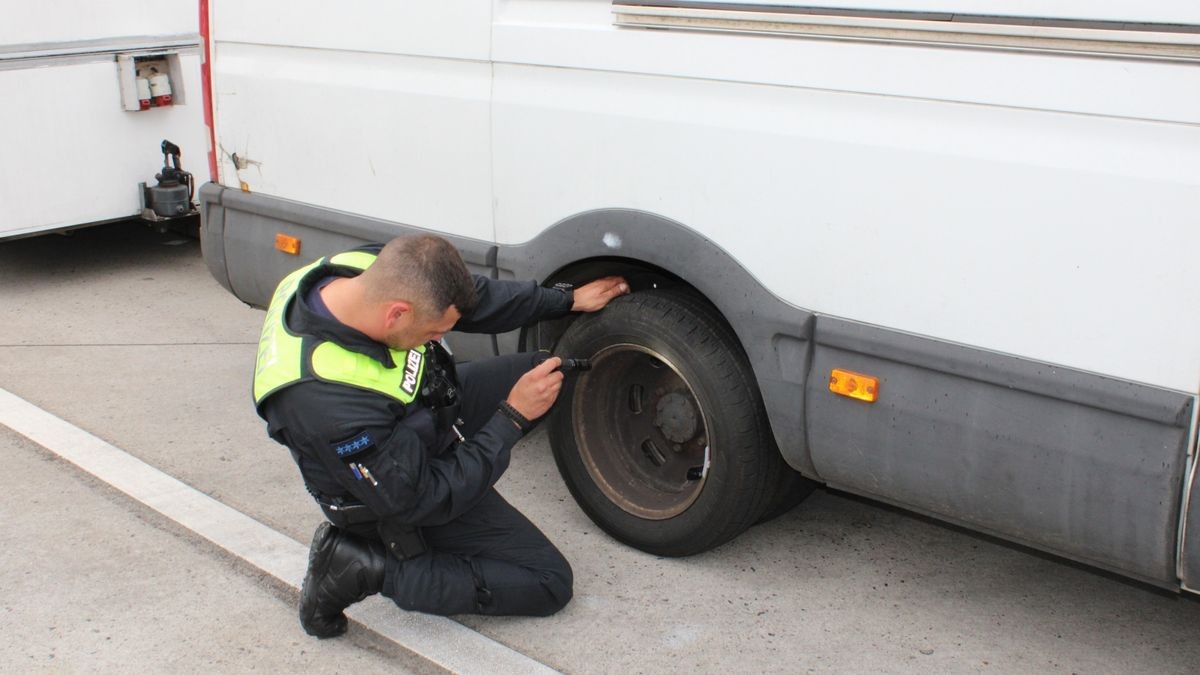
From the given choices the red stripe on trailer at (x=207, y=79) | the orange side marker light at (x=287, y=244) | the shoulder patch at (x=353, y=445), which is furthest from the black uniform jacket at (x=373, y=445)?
the red stripe on trailer at (x=207, y=79)

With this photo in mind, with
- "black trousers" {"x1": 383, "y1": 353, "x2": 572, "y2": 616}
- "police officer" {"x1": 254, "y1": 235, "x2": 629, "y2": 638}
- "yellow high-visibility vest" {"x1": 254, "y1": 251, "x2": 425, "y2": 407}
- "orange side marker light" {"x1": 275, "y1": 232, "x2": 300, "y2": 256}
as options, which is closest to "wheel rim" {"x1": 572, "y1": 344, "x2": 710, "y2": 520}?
"police officer" {"x1": 254, "y1": 235, "x2": 629, "y2": 638}

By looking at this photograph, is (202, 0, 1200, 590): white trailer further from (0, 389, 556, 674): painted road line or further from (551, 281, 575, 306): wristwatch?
(0, 389, 556, 674): painted road line

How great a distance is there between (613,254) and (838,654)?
4.05 ft

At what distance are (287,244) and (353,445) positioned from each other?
5.32 ft

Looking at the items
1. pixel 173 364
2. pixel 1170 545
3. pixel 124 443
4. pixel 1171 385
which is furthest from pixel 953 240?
pixel 173 364

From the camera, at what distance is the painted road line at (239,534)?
3.21 meters

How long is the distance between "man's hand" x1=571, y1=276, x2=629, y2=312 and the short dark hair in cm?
57

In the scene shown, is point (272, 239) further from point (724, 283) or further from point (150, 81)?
point (150, 81)

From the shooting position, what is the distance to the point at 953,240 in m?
2.74

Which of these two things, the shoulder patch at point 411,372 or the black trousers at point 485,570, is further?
the black trousers at point 485,570

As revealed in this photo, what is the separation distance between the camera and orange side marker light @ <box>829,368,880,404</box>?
294 cm

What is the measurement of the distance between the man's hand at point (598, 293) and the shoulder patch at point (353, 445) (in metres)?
0.85

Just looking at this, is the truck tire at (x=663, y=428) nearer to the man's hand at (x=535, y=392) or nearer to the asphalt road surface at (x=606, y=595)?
the asphalt road surface at (x=606, y=595)

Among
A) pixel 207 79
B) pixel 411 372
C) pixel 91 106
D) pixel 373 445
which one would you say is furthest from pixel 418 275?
pixel 91 106
